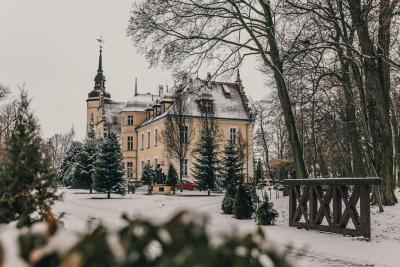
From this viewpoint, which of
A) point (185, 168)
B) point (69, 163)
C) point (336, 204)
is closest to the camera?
A: point (336, 204)

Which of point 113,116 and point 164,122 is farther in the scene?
point 113,116

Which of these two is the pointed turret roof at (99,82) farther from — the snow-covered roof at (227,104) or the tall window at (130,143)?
the snow-covered roof at (227,104)

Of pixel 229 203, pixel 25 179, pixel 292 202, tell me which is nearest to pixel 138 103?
pixel 229 203

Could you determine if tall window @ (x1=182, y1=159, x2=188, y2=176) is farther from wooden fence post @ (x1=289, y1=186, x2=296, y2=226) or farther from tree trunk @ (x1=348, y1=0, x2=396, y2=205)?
wooden fence post @ (x1=289, y1=186, x2=296, y2=226)

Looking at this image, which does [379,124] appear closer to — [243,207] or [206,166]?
[243,207]

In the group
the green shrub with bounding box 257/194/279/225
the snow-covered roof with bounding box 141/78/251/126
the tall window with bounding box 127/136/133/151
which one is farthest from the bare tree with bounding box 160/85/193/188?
the green shrub with bounding box 257/194/279/225

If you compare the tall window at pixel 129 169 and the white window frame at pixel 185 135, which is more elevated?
the white window frame at pixel 185 135

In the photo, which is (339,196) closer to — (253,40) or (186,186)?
(253,40)

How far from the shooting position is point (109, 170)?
36.7 meters

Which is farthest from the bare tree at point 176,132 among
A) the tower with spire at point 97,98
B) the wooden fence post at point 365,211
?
the wooden fence post at point 365,211

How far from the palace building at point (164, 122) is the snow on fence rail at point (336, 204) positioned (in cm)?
3382

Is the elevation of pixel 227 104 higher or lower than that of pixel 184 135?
higher

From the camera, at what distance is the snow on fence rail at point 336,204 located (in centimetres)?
1137

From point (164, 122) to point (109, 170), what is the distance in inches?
613
